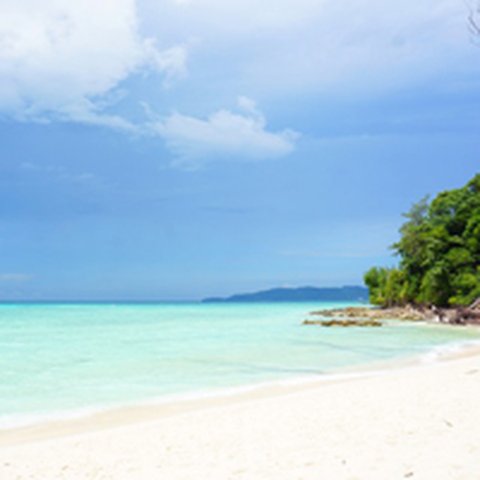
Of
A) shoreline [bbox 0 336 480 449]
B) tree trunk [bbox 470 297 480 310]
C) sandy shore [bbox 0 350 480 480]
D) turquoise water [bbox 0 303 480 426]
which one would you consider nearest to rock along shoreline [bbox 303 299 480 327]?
tree trunk [bbox 470 297 480 310]

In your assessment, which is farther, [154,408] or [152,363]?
[152,363]

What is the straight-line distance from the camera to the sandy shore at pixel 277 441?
18.1 feet

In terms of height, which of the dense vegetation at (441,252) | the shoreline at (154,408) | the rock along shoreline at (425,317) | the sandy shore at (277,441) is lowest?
the rock along shoreline at (425,317)

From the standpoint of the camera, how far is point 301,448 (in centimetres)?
632

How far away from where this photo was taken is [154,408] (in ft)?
33.4

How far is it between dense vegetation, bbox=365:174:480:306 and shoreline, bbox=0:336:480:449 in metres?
32.0

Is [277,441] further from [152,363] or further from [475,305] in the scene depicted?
[475,305]

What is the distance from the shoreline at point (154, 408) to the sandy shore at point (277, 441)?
53mm

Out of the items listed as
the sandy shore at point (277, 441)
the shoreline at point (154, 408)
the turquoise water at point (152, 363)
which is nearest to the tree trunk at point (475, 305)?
the turquoise water at point (152, 363)

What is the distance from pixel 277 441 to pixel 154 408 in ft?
13.4

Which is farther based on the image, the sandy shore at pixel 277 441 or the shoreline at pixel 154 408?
the shoreline at pixel 154 408

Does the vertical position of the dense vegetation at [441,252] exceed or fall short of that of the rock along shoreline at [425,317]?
it exceeds it

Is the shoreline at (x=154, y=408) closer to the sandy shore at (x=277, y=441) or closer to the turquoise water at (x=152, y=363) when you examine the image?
the sandy shore at (x=277, y=441)

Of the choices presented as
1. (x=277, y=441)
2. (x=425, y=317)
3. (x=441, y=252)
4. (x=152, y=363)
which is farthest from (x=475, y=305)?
(x=277, y=441)
